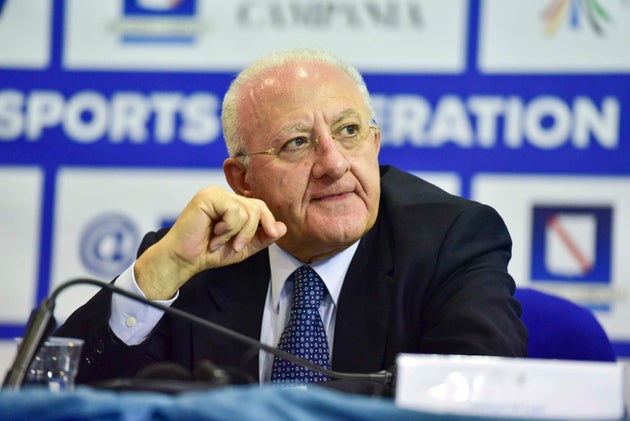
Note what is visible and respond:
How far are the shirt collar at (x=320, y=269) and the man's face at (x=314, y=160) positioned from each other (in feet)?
0.07

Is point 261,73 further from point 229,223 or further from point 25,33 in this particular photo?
point 25,33

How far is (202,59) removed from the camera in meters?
3.27

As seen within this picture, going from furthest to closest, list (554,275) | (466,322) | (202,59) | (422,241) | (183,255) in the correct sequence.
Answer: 1. (202,59)
2. (554,275)
3. (422,241)
4. (183,255)
5. (466,322)

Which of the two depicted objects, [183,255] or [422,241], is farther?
[422,241]

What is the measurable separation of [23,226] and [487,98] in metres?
1.67

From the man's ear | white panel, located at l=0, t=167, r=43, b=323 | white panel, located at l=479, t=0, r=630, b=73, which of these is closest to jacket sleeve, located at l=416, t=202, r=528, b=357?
the man's ear

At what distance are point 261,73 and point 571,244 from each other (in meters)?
1.34

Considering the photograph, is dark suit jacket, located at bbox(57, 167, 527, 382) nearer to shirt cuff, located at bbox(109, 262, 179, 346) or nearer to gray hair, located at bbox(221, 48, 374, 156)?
shirt cuff, located at bbox(109, 262, 179, 346)

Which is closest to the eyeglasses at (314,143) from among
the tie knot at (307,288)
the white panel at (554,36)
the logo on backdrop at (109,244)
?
the tie knot at (307,288)

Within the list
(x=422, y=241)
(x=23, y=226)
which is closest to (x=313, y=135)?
(x=422, y=241)

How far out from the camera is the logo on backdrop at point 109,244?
10.6 ft

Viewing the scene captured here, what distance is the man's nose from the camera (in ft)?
6.87

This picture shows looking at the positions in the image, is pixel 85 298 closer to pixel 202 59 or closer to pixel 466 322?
pixel 202 59

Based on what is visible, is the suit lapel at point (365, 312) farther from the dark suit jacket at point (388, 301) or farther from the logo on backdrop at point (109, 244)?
the logo on backdrop at point (109, 244)
